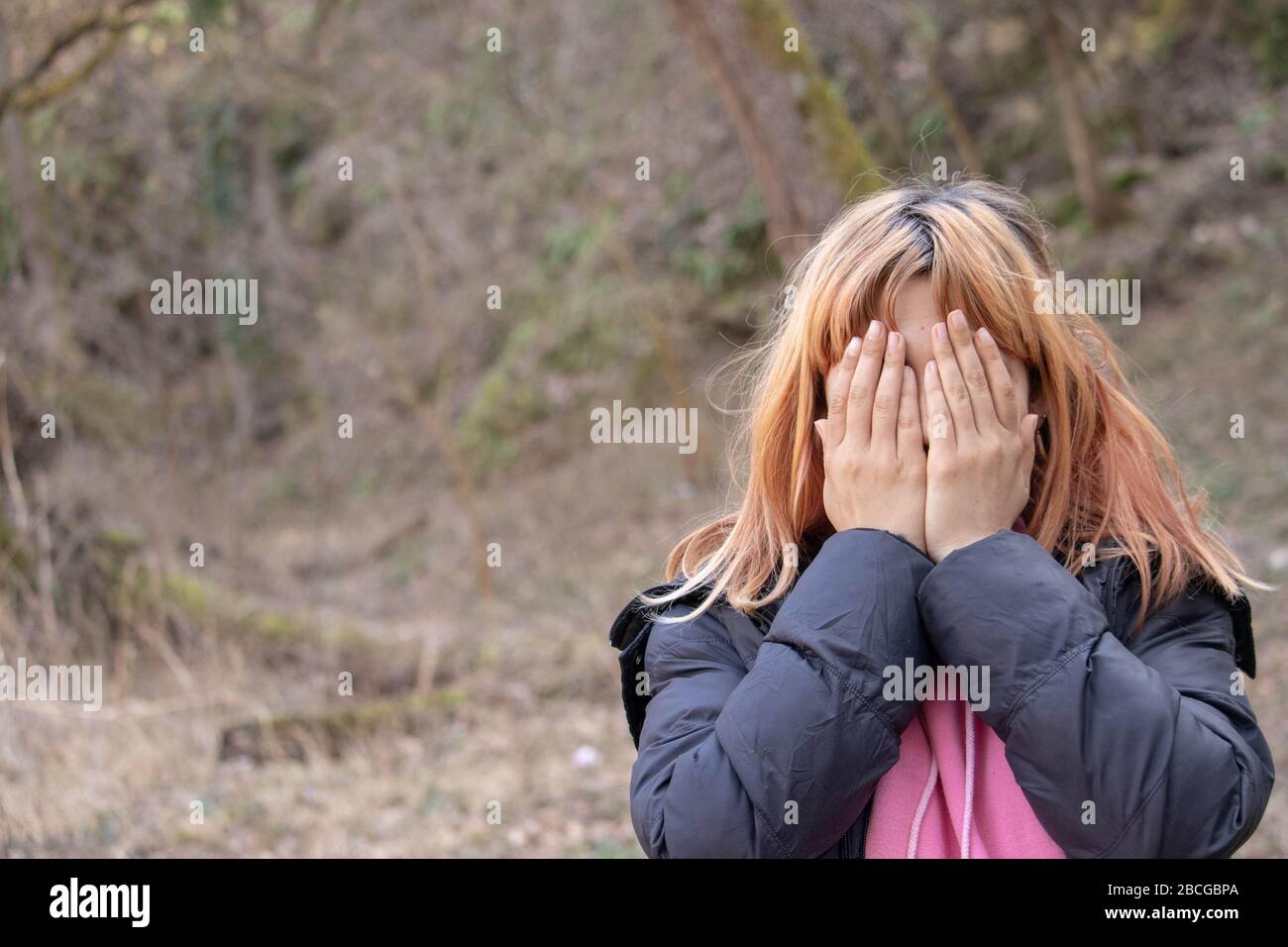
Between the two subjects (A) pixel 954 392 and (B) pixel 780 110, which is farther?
(B) pixel 780 110

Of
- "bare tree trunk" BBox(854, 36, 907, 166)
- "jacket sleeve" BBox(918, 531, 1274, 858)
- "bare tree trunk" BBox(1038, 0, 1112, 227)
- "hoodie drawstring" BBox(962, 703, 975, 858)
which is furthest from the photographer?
"bare tree trunk" BBox(854, 36, 907, 166)

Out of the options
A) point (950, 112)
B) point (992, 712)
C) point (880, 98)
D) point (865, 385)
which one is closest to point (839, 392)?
point (865, 385)

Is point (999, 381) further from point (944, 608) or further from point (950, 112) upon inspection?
point (950, 112)

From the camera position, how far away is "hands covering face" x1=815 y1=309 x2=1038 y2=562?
162 centimetres

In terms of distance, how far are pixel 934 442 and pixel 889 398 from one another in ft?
0.31

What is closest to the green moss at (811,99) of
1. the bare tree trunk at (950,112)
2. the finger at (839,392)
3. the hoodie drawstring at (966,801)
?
the finger at (839,392)

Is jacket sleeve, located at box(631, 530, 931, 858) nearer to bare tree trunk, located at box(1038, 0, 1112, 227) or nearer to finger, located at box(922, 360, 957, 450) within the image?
finger, located at box(922, 360, 957, 450)

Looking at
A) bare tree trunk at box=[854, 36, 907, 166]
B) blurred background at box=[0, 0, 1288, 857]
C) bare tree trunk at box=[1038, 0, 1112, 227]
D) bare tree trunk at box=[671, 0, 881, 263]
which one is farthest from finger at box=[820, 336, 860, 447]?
bare tree trunk at box=[854, 36, 907, 166]

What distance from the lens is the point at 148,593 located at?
7.29 meters

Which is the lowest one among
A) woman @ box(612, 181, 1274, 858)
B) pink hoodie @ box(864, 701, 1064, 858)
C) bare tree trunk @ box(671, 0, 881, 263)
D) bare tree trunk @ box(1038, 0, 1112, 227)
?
pink hoodie @ box(864, 701, 1064, 858)

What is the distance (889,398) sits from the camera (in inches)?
65.2

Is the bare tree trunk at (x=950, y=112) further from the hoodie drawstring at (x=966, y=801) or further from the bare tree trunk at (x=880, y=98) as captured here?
the hoodie drawstring at (x=966, y=801)

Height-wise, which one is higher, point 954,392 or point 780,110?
point 780,110
